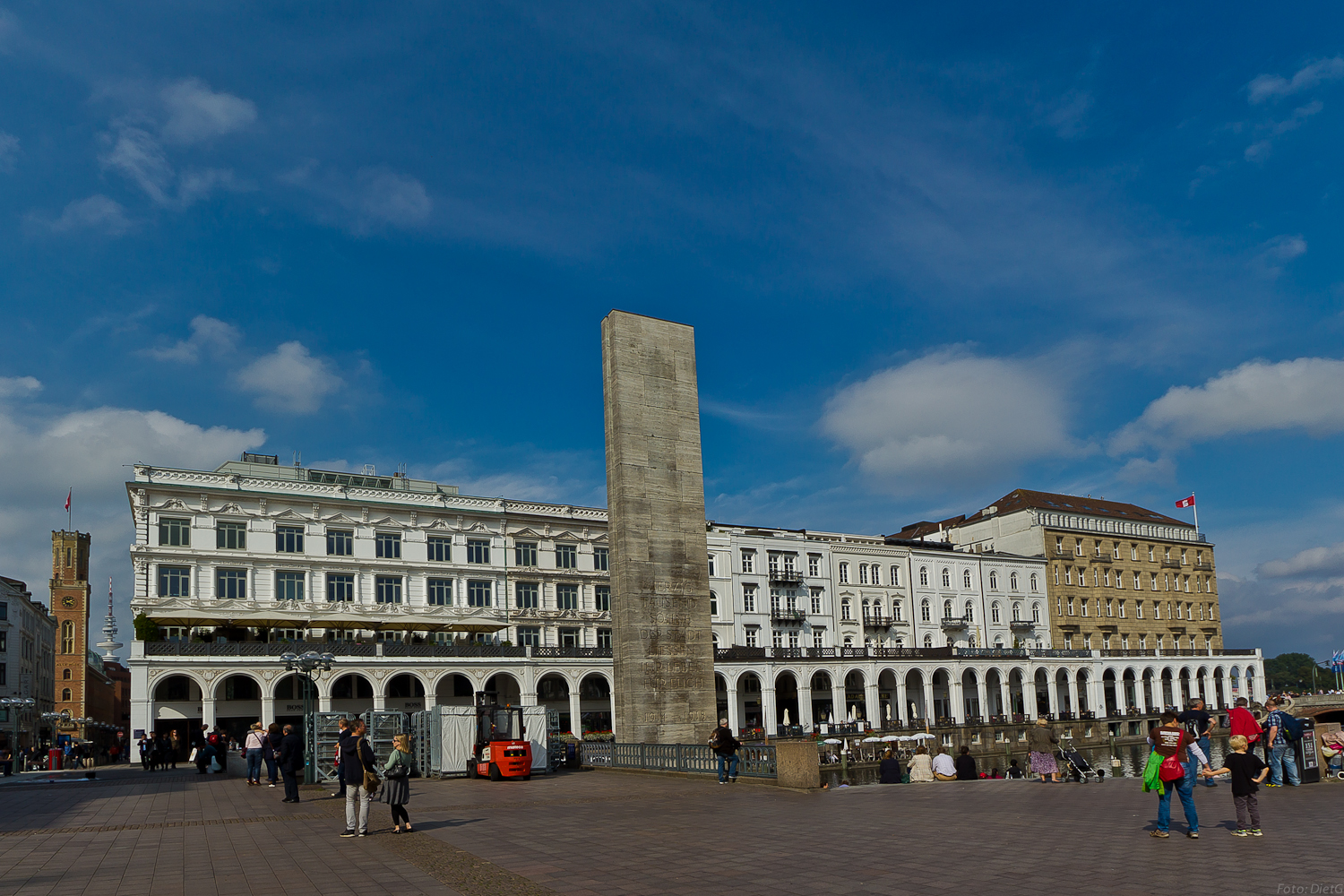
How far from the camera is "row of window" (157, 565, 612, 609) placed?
56566 millimetres

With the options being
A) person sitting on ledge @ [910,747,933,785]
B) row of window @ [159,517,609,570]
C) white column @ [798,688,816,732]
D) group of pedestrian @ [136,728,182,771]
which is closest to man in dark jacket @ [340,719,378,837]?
person sitting on ledge @ [910,747,933,785]

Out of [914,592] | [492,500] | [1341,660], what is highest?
[492,500]

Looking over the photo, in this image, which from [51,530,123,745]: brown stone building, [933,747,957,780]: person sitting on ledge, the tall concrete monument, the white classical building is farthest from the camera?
[51,530,123,745]: brown stone building

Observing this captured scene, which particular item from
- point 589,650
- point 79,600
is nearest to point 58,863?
point 589,650

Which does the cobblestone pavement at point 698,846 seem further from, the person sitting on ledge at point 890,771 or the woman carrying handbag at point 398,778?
the person sitting on ledge at point 890,771

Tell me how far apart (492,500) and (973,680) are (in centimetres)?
4080

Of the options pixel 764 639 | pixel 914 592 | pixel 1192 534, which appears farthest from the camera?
pixel 1192 534

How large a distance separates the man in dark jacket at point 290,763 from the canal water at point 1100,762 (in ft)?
64.5

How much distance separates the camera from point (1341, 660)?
89.0 meters

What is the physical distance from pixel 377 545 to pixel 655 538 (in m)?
33.8

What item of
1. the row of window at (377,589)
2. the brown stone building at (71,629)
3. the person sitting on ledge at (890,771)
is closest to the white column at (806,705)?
the row of window at (377,589)

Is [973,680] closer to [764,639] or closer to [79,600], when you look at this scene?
[764,639]

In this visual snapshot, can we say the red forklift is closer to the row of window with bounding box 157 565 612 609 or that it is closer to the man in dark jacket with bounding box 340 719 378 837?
the man in dark jacket with bounding box 340 719 378 837

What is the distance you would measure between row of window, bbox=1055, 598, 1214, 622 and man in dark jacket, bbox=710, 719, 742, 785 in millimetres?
69769
